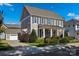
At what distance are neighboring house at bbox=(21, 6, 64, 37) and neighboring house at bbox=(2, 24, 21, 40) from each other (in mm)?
137

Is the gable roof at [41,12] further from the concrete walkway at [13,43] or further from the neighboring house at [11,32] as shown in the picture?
the concrete walkway at [13,43]

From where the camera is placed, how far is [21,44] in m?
17.8

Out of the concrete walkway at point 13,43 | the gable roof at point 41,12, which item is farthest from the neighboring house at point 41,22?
the concrete walkway at point 13,43

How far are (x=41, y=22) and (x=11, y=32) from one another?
63 cm

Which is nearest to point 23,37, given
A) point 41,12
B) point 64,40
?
point 41,12

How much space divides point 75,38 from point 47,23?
640mm

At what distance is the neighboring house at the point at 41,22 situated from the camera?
17.8 m

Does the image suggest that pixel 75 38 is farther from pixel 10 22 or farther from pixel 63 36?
pixel 10 22

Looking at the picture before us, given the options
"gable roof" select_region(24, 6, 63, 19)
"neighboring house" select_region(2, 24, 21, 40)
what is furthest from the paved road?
"gable roof" select_region(24, 6, 63, 19)

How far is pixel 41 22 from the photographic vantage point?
17.9 metres

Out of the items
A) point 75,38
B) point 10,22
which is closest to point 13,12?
point 10,22

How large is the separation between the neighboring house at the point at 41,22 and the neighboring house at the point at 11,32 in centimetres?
14

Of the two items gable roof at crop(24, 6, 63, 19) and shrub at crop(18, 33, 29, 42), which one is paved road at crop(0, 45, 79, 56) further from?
gable roof at crop(24, 6, 63, 19)

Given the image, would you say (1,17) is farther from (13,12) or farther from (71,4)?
(71,4)
